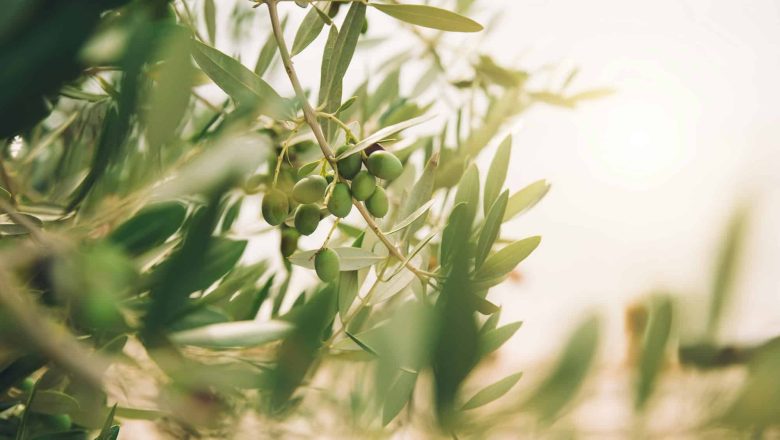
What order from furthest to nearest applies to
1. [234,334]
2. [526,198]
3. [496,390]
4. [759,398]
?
[526,198] → [496,390] → [234,334] → [759,398]

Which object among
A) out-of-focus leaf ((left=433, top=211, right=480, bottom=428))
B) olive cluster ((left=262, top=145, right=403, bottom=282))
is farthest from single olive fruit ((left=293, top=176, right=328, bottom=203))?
out-of-focus leaf ((left=433, top=211, right=480, bottom=428))

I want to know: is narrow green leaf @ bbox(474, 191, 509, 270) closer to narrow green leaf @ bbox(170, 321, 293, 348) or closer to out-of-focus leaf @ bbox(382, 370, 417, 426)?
out-of-focus leaf @ bbox(382, 370, 417, 426)

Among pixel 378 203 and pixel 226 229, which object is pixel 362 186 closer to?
pixel 378 203

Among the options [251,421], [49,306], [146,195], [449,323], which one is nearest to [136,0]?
[146,195]

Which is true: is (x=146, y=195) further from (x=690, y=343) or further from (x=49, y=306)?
(x=690, y=343)

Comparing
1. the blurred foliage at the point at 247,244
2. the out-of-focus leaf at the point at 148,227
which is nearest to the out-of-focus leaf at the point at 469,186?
the blurred foliage at the point at 247,244

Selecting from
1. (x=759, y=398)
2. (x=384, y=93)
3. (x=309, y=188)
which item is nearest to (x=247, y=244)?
(x=309, y=188)
